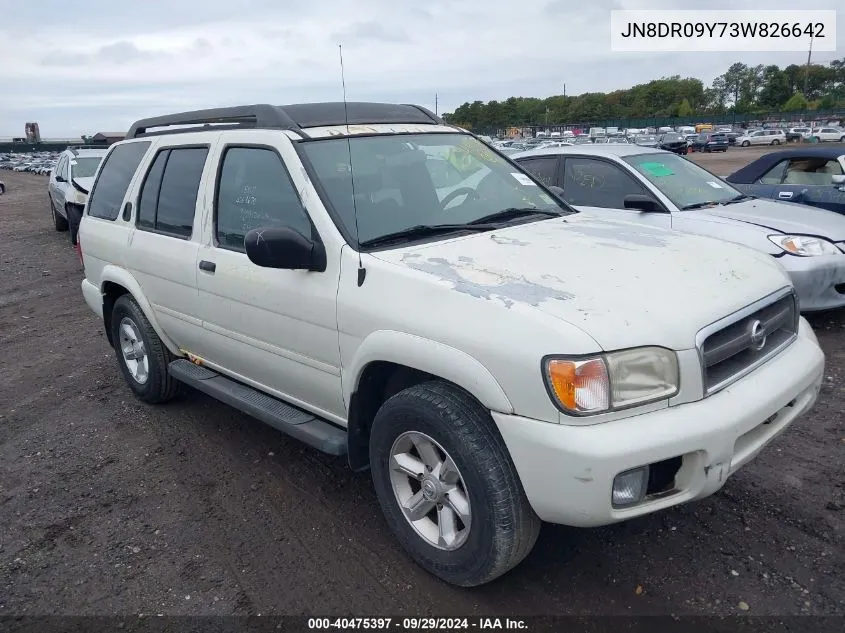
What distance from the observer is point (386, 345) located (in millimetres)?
2883

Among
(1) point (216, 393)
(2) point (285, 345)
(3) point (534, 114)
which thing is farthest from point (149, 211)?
(3) point (534, 114)

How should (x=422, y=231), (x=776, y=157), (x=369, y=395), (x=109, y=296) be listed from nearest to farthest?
(x=369, y=395) → (x=422, y=231) → (x=109, y=296) → (x=776, y=157)

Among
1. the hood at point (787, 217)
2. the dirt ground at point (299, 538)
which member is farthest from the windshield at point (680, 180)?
the dirt ground at point (299, 538)

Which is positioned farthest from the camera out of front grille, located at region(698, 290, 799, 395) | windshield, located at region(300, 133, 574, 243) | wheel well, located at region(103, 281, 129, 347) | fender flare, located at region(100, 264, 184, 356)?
wheel well, located at region(103, 281, 129, 347)

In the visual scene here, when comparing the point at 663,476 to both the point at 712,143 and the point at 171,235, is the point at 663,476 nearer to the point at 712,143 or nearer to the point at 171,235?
the point at 171,235

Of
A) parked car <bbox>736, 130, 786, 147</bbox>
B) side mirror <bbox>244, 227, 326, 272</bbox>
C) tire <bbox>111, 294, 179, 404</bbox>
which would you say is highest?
side mirror <bbox>244, 227, 326, 272</bbox>

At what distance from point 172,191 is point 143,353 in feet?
4.18

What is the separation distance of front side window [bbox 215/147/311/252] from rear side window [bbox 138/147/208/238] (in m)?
0.30

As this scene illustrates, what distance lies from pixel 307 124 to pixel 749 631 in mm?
3075

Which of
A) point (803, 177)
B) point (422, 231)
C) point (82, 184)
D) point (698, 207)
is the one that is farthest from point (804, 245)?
point (82, 184)

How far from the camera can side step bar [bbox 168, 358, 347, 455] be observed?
334 centimetres

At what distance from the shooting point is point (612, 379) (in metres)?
2.43

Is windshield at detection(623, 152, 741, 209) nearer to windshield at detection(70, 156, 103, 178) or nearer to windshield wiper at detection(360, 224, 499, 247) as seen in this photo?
Result: windshield wiper at detection(360, 224, 499, 247)

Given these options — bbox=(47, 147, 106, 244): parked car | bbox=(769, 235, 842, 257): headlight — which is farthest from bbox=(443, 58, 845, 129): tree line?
bbox=(769, 235, 842, 257): headlight
